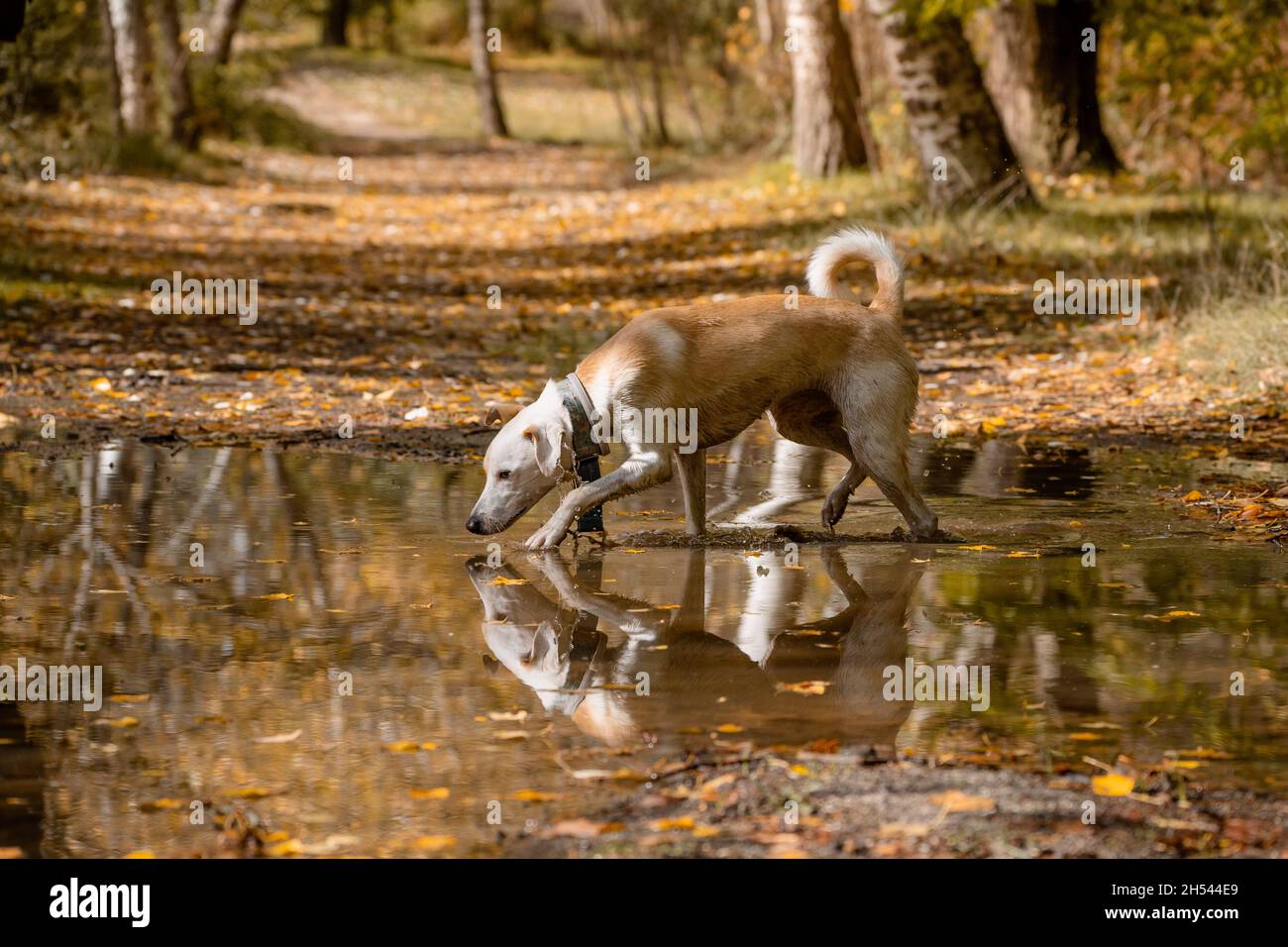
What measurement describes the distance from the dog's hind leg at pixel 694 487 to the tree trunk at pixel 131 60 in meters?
23.9

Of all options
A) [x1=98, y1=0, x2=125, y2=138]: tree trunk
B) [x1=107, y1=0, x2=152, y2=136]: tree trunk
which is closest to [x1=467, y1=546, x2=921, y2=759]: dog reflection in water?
[x1=98, y1=0, x2=125, y2=138]: tree trunk

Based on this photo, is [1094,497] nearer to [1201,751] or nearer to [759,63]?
[1201,751]

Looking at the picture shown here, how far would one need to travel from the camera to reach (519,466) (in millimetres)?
7699

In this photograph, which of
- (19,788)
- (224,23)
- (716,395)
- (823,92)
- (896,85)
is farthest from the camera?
(224,23)

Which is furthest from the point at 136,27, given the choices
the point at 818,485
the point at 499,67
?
the point at 499,67

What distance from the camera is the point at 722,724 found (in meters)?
5.28

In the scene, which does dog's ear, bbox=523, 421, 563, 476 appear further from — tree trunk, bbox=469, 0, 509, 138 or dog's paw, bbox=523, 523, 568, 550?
tree trunk, bbox=469, 0, 509, 138

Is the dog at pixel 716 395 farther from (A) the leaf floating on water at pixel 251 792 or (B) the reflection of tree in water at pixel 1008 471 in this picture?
(A) the leaf floating on water at pixel 251 792

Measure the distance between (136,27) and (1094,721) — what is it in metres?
27.9

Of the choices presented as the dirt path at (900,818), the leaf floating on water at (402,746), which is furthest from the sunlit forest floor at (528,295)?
the dirt path at (900,818)

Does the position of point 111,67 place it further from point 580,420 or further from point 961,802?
point 961,802

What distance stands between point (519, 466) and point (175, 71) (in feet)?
83.7

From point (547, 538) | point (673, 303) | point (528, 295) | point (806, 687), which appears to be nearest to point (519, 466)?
point (547, 538)

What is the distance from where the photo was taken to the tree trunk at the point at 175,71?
31.4 metres
